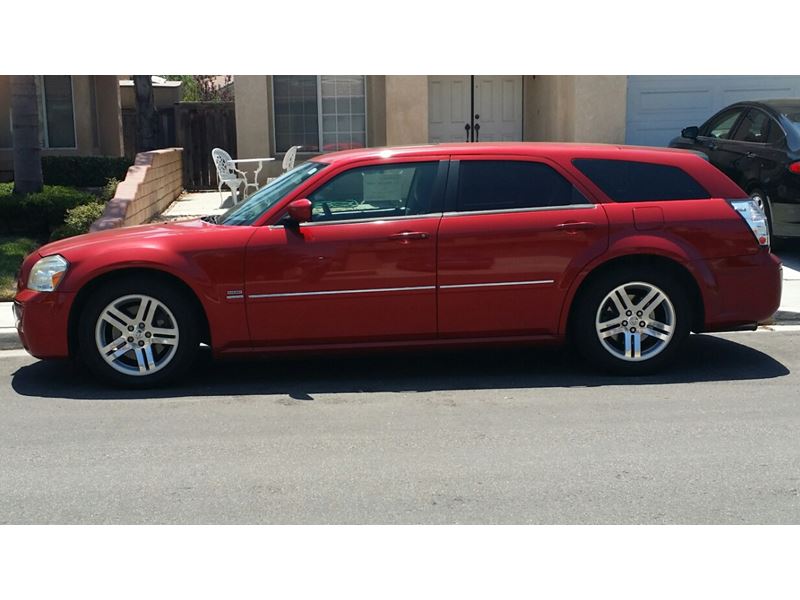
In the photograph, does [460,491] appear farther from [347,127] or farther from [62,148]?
[62,148]

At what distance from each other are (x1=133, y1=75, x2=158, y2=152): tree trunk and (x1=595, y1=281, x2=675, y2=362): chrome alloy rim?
1324cm

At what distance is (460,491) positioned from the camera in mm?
4867

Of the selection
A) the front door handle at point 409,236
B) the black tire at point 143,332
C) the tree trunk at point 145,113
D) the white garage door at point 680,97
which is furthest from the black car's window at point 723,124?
the tree trunk at point 145,113

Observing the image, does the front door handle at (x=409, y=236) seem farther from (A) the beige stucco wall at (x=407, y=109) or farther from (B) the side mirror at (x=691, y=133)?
(A) the beige stucco wall at (x=407, y=109)

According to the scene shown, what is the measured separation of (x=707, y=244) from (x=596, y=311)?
3.05ft

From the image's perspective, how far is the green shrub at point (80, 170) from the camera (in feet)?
56.6

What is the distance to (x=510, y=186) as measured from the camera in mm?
7008

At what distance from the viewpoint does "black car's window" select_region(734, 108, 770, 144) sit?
1135 centimetres

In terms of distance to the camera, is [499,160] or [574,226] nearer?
[574,226]

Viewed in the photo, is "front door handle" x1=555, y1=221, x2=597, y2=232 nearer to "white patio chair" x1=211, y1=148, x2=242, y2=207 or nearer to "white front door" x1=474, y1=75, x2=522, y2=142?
"white patio chair" x1=211, y1=148, x2=242, y2=207

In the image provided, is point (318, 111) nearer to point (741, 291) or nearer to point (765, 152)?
point (765, 152)

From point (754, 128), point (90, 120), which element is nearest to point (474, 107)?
point (754, 128)

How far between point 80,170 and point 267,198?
11417mm

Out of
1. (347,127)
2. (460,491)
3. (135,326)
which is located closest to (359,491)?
(460,491)
